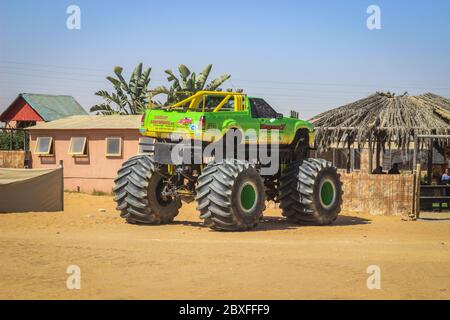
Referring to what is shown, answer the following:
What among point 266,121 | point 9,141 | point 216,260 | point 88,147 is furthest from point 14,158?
point 216,260

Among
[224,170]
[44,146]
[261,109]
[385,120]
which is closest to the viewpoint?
[224,170]

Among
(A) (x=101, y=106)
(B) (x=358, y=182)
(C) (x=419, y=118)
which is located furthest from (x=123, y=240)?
(A) (x=101, y=106)

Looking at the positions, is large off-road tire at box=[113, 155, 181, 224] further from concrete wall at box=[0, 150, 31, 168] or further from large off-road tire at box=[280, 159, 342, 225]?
concrete wall at box=[0, 150, 31, 168]

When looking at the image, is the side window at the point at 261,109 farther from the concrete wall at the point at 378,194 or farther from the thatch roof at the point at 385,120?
the thatch roof at the point at 385,120

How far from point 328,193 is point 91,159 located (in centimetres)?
1362

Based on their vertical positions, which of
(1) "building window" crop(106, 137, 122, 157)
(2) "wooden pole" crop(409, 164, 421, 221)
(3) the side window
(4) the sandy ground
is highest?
(3) the side window

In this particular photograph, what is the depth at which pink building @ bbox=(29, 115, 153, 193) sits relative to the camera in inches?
1067

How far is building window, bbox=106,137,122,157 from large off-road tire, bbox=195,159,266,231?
13.2m

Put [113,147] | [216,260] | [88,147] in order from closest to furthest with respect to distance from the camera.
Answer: [216,260]
[113,147]
[88,147]

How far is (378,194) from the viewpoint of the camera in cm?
2017

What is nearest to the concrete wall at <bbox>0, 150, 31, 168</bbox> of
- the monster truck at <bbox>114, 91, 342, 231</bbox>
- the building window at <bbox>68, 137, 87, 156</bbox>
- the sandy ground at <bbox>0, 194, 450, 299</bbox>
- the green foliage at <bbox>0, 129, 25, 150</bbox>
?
the building window at <bbox>68, 137, 87, 156</bbox>

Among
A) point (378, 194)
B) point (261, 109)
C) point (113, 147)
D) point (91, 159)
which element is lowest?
point (378, 194)

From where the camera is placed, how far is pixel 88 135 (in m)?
28.0

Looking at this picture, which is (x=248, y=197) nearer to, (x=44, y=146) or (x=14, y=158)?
(x=44, y=146)
